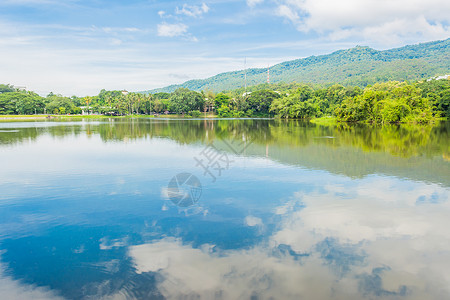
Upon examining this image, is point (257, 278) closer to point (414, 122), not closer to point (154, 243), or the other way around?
point (154, 243)

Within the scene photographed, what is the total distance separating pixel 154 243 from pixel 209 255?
1.32 m

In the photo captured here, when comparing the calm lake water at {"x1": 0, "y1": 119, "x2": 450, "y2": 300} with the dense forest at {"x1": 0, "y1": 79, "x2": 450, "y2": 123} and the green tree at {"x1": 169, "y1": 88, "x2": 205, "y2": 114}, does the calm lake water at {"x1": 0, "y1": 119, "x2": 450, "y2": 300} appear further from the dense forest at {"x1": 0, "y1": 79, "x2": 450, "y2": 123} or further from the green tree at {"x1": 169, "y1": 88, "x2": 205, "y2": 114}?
the green tree at {"x1": 169, "y1": 88, "x2": 205, "y2": 114}

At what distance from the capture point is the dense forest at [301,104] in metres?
52.7

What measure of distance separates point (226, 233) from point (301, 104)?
249 ft

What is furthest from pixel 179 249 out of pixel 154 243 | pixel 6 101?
pixel 6 101

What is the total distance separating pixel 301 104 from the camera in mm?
78875

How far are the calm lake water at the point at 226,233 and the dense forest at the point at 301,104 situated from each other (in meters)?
43.9

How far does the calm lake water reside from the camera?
5.05 m

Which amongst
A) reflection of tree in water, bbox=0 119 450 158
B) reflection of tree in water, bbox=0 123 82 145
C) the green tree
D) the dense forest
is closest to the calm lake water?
reflection of tree in water, bbox=0 119 450 158

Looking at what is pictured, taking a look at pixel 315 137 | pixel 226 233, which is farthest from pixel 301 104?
pixel 226 233

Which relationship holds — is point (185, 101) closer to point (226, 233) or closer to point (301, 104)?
point (301, 104)

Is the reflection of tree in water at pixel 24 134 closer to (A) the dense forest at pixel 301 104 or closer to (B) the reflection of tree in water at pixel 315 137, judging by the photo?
(B) the reflection of tree in water at pixel 315 137

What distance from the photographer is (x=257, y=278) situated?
520 centimetres

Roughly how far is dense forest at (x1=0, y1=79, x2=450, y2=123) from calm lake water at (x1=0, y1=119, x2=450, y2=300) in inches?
1728
